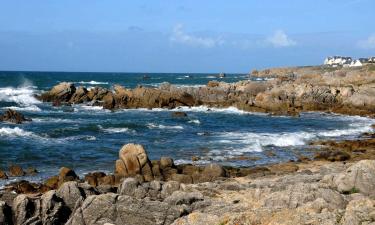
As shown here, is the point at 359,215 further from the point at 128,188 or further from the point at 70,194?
the point at 128,188

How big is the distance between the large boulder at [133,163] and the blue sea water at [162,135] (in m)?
3.13

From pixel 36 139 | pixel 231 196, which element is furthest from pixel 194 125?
pixel 231 196

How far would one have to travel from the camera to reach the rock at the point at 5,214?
13.7 meters

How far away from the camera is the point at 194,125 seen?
48406 mm

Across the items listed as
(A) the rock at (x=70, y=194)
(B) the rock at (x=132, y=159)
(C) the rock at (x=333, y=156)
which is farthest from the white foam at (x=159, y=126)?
(A) the rock at (x=70, y=194)

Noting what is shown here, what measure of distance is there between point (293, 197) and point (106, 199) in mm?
4536

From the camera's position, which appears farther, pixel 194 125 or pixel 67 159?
pixel 194 125

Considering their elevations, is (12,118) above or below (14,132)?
above

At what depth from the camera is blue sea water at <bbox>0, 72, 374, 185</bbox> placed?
30.5 meters

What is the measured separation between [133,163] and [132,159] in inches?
8.0

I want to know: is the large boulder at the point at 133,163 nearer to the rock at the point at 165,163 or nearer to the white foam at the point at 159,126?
the rock at the point at 165,163

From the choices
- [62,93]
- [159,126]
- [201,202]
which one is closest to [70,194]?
[201,202]

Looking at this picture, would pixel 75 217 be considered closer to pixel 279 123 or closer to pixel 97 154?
pixel 97 154

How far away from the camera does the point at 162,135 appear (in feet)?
135
